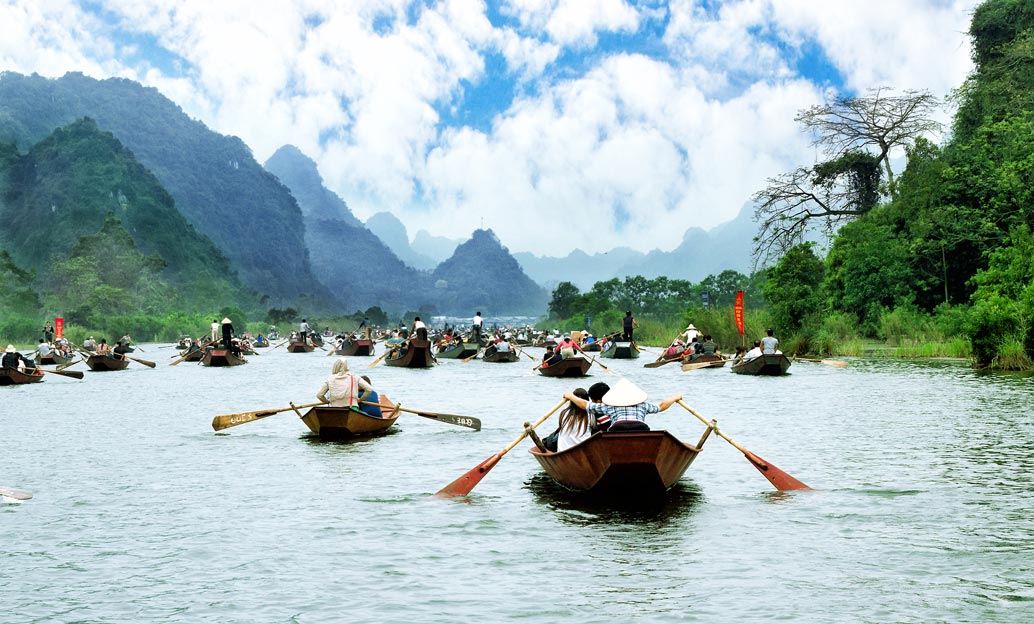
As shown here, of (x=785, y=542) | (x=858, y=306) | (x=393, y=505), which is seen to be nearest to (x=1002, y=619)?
(x=785, y=542)

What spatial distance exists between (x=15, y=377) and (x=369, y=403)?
19.3 metres

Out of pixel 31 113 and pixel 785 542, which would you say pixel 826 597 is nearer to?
pixel 785 542

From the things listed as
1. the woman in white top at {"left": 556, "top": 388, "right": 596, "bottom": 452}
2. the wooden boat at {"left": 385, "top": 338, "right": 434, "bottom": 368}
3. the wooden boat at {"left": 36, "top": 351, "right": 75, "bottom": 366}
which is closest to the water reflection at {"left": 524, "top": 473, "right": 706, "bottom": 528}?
the woman in white top at {"left": 556, "top": 388, "right": 596, "bottom": 452}

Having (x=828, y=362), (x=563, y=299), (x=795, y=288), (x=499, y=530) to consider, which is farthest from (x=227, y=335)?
(x=563, y=299)

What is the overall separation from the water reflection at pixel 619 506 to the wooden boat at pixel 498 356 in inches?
1339

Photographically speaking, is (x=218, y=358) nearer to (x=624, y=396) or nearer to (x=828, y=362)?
(x=828, y=362)

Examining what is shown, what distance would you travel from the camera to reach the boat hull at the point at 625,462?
1032 centimetres

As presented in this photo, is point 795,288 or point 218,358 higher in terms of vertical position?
point 795,288

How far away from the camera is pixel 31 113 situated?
176 meters

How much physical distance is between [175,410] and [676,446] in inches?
667

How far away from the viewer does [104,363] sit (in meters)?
41.8

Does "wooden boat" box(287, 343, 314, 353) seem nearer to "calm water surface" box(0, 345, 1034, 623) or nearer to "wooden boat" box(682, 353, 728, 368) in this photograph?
"wooden boat" box(682, 353, 728, 368)

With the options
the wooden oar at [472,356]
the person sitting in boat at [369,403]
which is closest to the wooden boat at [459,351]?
the wooden oar at [472,356]

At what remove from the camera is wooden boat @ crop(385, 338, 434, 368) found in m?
42.3
